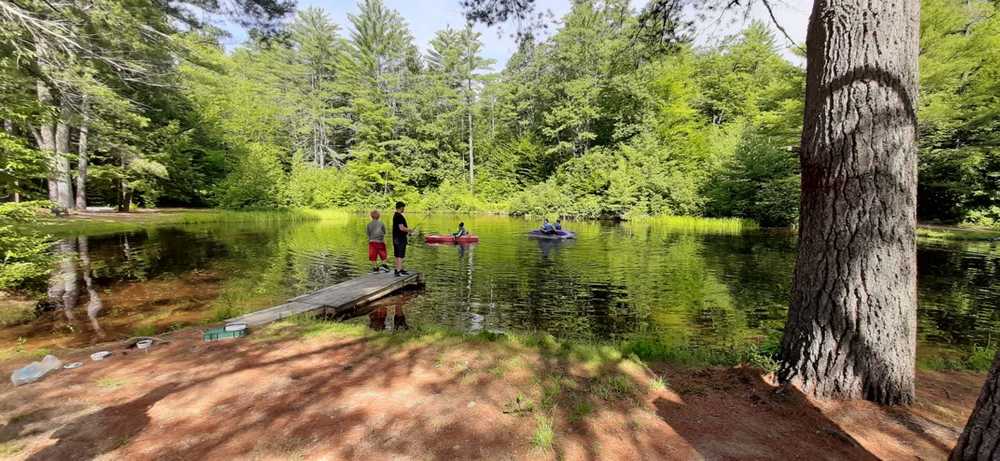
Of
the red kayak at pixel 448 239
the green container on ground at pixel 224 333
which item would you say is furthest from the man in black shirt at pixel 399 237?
the red kayak at pixel 448 239

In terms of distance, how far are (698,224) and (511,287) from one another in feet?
69.3

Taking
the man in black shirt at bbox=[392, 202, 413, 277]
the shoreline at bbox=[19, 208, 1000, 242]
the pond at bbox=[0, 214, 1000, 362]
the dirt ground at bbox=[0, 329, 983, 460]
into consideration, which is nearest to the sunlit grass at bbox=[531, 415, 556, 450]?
the dirt ground at bbox=[0, 329, 983, 460]

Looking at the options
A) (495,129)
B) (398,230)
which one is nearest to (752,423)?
(398,230)

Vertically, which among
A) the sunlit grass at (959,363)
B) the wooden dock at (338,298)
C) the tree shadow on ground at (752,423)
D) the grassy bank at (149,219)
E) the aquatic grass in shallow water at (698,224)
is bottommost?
the sunlit grass at (959,363)

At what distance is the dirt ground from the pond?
2969 millimetres

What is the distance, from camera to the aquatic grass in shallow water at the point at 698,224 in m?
24.8

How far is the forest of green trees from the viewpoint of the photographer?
70.4 feet

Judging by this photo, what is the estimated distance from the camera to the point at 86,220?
18766 mm

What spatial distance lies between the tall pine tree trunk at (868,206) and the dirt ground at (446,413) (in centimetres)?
35

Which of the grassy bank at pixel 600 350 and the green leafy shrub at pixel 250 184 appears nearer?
the grassy bank at pixel 600 350

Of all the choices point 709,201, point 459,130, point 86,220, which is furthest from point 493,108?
point 86,220

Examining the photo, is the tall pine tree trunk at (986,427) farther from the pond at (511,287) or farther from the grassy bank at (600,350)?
the pond at (511,287)

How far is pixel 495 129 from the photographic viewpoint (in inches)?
1885

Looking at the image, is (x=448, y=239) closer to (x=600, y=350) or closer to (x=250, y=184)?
(x=600, y=350)
